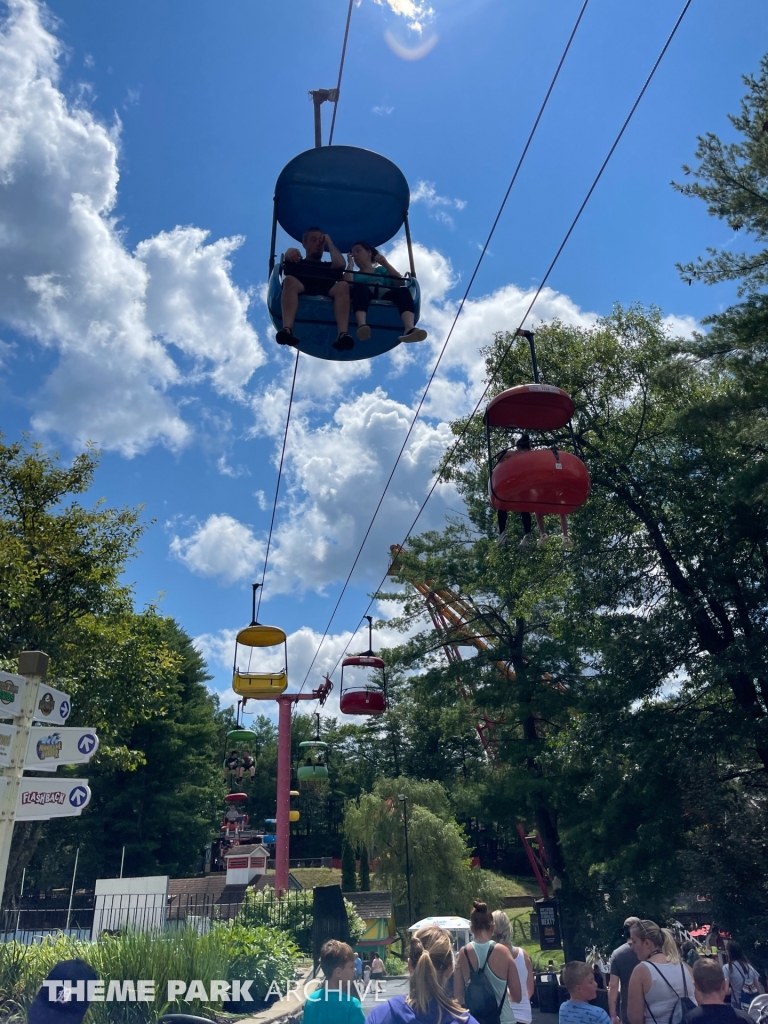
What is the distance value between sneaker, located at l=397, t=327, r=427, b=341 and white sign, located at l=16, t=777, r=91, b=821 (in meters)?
4.75

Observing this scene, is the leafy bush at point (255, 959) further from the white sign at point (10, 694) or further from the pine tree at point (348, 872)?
the pine tree at point (348, 872)

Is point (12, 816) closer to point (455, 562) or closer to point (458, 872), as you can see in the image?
point (455, 562)

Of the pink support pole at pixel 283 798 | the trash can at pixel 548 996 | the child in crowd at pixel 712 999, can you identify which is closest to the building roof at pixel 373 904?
the pink support pole at pixel 283 798

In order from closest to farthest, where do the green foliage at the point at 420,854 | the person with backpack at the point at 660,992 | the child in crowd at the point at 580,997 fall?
the child in crowd at the point at 580,997
the person with backpack at the point at 660,992
the green foliage at the point at 420,854

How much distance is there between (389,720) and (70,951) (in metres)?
53.7

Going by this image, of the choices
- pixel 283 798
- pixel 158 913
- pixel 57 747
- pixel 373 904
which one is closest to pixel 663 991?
pixel 57 747

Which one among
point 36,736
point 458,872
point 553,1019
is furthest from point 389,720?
point 36,736

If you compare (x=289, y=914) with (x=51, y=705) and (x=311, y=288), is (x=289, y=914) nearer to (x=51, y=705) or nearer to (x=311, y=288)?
(x=51, y=705)

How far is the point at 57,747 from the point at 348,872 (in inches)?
1517

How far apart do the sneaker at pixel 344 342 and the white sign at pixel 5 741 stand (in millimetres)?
4326

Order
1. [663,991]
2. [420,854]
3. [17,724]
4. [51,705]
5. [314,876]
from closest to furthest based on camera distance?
[663,991], [17,724], [51,705], [420,854], [314,876]

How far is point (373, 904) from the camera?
3041cm

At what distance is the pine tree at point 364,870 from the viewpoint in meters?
40.7

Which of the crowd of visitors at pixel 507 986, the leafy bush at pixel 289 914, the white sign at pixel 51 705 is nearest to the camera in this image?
the crowd of visitors at pixel 507 986
